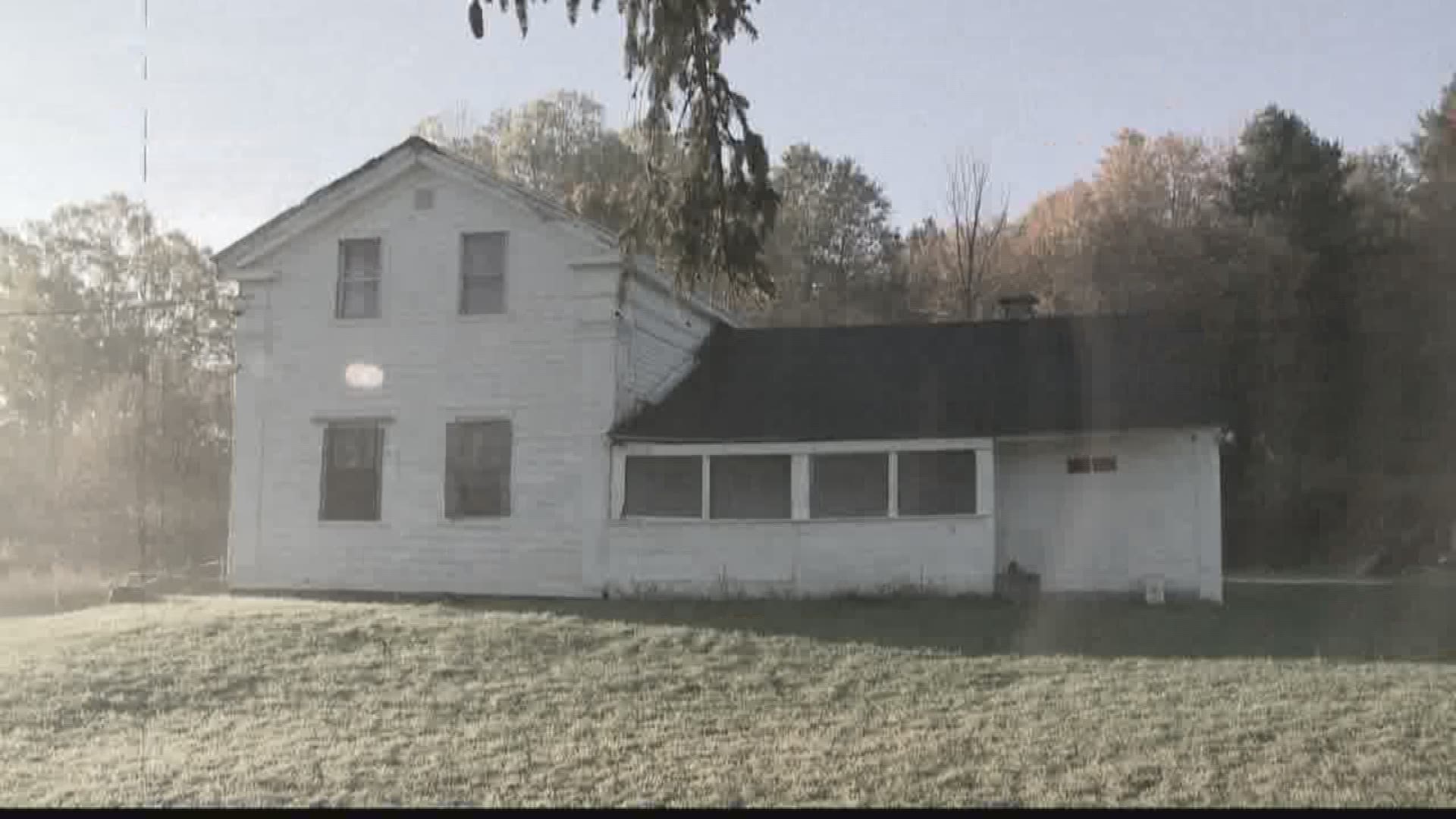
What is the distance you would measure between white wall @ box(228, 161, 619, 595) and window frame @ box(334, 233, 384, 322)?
0.08 m

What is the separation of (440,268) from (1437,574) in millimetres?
18666

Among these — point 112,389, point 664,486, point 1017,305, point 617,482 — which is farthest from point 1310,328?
point 112,389

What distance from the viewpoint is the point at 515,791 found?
918 cm

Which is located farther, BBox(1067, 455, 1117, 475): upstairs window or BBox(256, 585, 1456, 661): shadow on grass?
BBox(1067, 455, 1117, 475): upstairs window

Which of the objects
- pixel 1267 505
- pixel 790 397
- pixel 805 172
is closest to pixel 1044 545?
pixel 790 397

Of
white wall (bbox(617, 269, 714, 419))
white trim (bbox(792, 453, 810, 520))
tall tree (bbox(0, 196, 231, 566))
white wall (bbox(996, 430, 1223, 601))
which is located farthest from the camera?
tall tree (bbox(0, 196, 231, 566))

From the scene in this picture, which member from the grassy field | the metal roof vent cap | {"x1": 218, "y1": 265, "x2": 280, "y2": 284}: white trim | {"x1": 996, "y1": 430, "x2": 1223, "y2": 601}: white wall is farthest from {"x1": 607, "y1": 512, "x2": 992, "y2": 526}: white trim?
{"x1": 218, "y1": 265, "x2": 280, "y2": 284}: white trim

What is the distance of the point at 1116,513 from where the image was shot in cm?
1892

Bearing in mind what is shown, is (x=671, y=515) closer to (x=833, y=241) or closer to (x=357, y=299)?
(x=357, y=299)

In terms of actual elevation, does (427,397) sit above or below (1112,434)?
above

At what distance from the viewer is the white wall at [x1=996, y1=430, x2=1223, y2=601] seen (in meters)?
18.5

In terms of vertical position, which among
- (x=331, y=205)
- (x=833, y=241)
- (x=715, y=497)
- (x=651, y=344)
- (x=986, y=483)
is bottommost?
(x=715, y=497)

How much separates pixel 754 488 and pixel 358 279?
6.65 metres

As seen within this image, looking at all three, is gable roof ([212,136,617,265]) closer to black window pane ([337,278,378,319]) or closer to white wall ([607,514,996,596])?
black window pane ([337,278,378,319])
